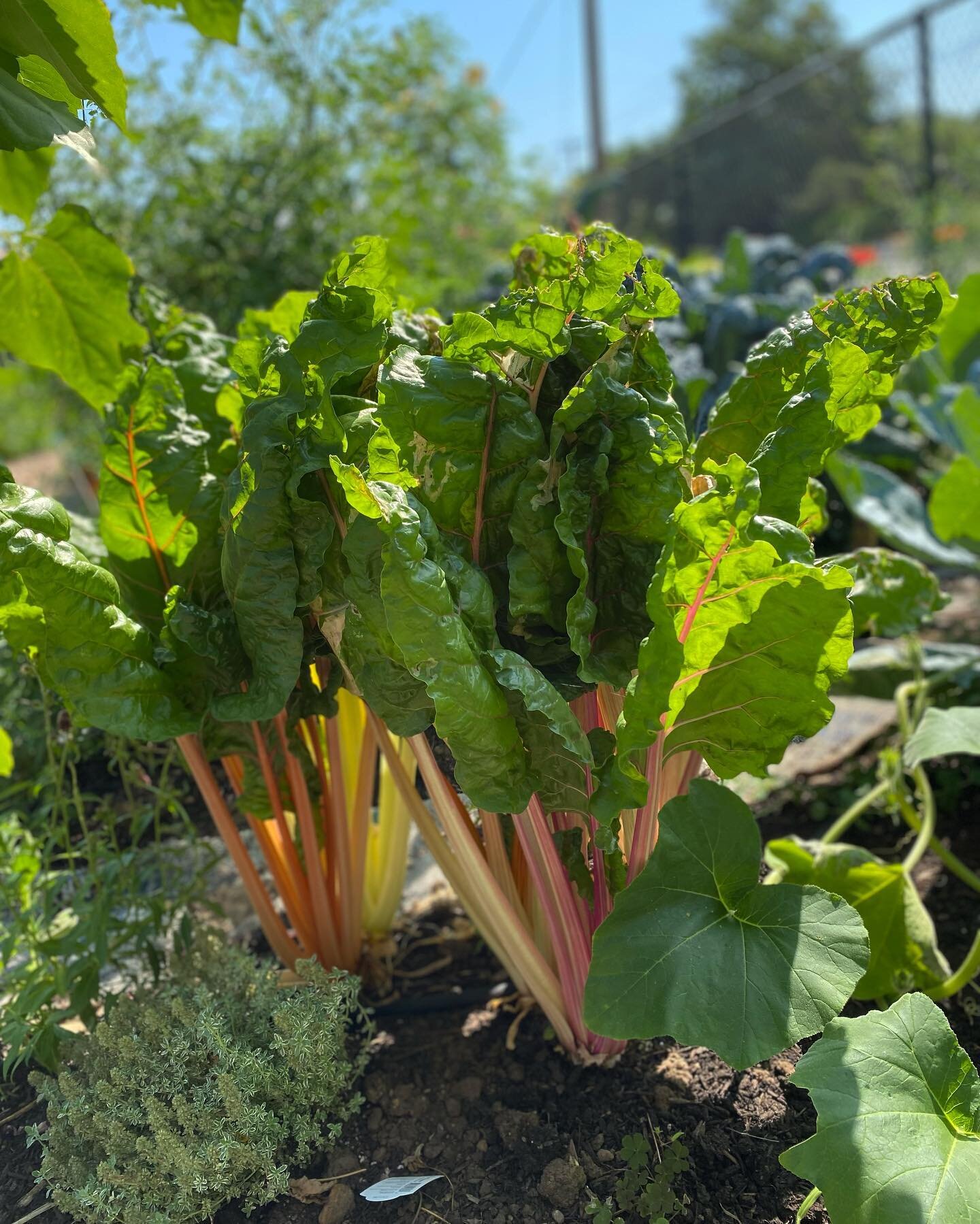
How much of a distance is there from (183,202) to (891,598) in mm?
2644

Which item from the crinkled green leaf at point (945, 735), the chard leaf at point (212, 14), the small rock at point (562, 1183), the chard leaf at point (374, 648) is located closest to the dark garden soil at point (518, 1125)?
the small rock at point (562, 1183)

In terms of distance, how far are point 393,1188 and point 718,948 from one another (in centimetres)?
50

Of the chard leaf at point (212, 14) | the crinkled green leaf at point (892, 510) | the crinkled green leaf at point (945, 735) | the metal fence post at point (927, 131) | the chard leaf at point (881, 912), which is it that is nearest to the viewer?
the crinkled green leaf at point (945, 735)

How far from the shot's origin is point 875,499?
231cm

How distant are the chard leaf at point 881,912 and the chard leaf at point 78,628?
0.94 m

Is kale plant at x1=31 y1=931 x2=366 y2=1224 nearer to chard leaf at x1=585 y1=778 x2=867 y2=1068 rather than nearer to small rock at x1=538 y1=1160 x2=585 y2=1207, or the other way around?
small rock at x1=538 y1=1160 x2=585 y2=1207

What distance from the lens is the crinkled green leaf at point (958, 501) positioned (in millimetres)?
1938

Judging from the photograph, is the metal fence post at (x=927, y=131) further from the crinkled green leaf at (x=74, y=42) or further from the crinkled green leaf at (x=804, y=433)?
the crinkled green leaf at (x=74, y=42)

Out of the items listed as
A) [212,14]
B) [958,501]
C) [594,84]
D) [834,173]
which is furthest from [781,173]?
[212,14]

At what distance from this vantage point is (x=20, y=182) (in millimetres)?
1663

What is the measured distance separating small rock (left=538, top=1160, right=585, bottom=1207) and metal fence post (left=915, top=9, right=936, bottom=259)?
5897mm

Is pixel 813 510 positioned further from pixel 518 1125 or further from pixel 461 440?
pixel 518 1125

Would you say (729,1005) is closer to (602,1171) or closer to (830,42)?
(602,1171)

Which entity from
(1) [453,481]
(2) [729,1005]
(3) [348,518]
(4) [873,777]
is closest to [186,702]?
(3) [348,518]
